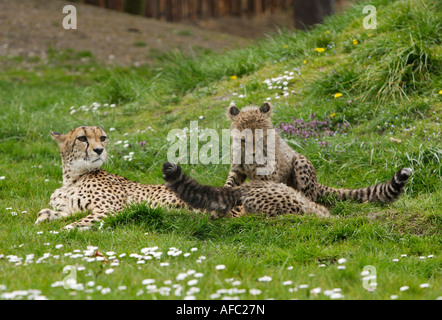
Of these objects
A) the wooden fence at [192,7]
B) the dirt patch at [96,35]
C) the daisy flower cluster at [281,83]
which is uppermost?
the wooden fence at [192,7]

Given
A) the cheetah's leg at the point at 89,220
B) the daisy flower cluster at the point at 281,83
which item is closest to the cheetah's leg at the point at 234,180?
the cheetah's leg at the point at 89,220

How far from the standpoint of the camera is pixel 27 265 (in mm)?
3908

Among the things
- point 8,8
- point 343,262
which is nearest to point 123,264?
point 343,262

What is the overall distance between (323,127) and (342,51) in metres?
1.81

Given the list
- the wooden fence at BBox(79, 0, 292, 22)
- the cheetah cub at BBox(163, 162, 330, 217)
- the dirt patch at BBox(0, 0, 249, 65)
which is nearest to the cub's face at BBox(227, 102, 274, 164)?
the cheetah cub at BBox(163, 162, 330, 217)

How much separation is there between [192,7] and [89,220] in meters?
13.7

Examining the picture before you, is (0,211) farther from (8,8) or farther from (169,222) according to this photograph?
(8,8)

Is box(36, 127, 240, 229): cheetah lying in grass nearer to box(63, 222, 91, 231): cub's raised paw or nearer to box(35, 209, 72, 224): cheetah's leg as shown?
box(35, 209, 72, 224): cheetah's leg

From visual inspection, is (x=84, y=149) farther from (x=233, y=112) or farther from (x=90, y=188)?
(x=233, y=112)

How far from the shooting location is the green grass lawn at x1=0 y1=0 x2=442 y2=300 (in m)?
3.72

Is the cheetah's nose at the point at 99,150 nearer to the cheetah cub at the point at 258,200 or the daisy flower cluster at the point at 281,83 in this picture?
the cheetah cub at the point at 258,200

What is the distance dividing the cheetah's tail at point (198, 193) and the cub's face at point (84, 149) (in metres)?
1.12

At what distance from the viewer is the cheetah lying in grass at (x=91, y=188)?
5.45m

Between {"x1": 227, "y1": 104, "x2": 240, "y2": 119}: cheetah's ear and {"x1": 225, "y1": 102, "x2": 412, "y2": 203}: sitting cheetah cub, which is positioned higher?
{"x1": 227, "y1": 104, "x2": 240, "y2": 119}: cheetah's ear
